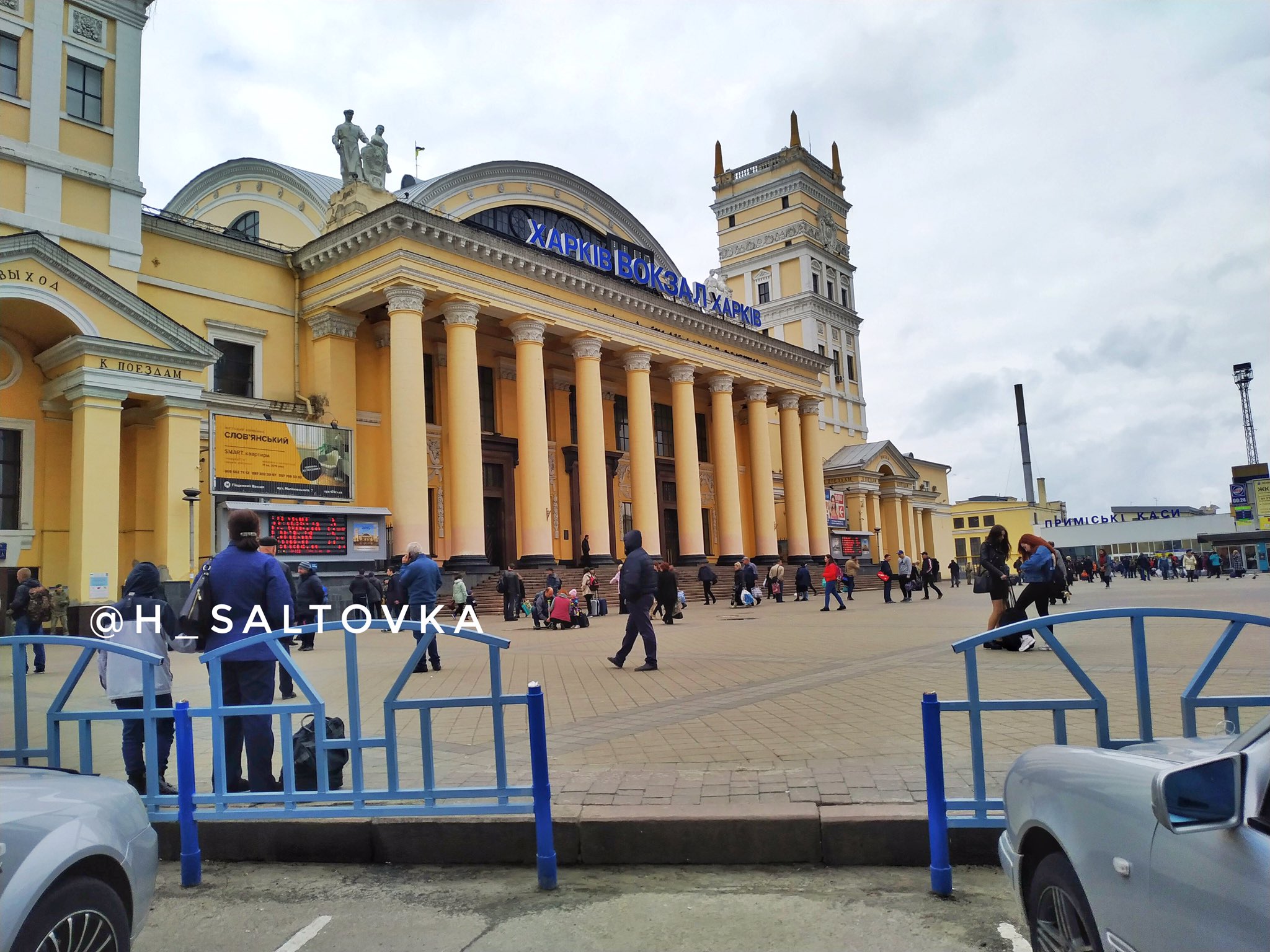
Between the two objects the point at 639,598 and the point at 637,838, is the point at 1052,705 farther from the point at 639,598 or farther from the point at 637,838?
the point at 639,598

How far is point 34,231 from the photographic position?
19.8m

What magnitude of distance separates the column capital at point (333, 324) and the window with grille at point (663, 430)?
56.8 feet

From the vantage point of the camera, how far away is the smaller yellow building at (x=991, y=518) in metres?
90.3

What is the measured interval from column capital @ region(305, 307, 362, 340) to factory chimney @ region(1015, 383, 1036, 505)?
80.4 meters

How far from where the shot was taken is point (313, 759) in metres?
5.16

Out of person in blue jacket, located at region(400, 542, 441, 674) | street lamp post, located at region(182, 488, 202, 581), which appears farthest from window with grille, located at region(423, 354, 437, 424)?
person in blue jacket, located at region(400, 542, 441, 674)

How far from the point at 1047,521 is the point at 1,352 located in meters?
96.2

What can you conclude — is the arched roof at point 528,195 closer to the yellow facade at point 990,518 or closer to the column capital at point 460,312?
the column capital at point 460,312

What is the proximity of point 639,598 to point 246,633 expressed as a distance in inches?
254

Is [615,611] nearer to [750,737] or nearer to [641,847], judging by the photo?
[750,737]

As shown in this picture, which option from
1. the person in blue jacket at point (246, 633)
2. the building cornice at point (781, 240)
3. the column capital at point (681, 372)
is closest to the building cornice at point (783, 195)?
the building cornice at point (781, 240)

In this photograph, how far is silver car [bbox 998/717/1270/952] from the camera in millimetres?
1970

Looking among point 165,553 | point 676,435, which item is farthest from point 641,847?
point 676,435

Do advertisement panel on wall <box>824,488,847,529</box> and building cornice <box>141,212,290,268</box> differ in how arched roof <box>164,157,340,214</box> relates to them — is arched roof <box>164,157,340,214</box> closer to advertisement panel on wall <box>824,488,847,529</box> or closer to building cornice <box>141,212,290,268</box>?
building cornice <box>141,212,290,268</box>
